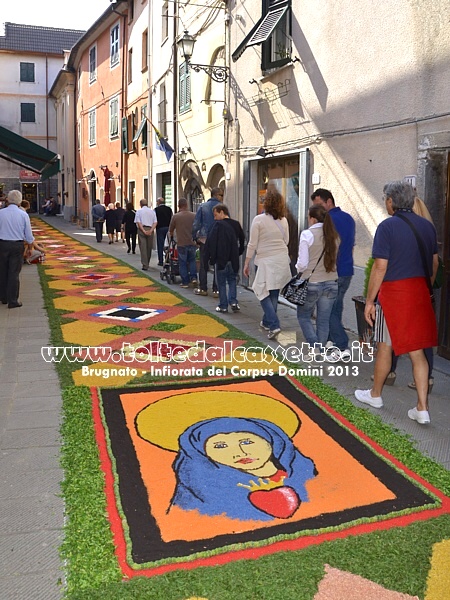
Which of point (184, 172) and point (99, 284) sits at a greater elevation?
point (184, 172)

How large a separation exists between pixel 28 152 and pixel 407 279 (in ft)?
38.9

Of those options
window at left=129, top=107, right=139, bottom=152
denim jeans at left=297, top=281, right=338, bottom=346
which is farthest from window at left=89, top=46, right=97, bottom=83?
denim jeans at left=297, top=281, right=338, bottom=346

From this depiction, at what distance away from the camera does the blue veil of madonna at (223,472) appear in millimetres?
3471

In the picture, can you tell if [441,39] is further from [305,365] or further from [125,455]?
[125,455]

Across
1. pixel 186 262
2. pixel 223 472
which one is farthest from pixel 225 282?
pixel 223 472

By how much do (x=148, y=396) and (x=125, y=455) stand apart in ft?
3.99

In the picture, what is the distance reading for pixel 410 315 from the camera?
4625 mm

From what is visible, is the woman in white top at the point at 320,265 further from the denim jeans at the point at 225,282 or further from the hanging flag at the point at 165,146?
the hanging flag at the point at 165,146

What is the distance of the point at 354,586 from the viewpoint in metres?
2.76

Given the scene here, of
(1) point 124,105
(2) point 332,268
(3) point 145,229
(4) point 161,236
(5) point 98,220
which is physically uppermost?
(1) point 124,105

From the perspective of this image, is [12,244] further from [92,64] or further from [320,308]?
[92,64]

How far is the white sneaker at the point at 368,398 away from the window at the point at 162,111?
13.8 meters

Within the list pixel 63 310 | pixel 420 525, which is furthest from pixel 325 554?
pixel 63 310

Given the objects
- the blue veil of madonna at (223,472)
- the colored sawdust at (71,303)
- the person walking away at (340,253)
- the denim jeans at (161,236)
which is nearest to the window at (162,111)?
the denim jeans at (161,236)
